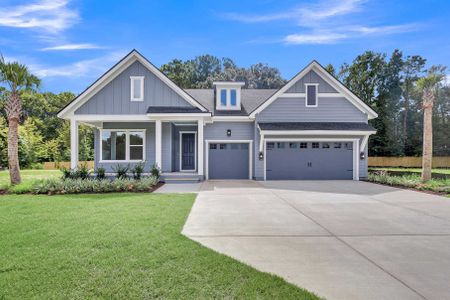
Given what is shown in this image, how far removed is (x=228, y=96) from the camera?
16969 millimetres

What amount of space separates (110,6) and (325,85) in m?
11.9

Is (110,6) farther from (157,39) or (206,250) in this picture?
(206,250)

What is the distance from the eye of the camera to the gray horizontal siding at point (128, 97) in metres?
14.4

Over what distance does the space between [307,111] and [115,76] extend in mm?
10843

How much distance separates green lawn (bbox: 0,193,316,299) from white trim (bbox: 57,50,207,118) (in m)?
9.52

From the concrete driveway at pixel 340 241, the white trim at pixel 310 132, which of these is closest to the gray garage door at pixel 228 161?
the white trim at pixel 310 132

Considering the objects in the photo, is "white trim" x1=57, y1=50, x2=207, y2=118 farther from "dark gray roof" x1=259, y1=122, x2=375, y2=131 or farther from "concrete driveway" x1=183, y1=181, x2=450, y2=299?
"concrete driveway" x1=183, y1=181, x2=450, y2=299

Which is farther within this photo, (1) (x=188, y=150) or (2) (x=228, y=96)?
(2) (x=228, y=96)

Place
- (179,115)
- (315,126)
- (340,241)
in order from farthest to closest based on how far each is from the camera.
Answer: (315,126) < (179,115) < (340,241)

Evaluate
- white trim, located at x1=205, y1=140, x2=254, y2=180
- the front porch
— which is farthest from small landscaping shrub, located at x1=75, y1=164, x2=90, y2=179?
white trim, located at x1=205, y1=140, x2=254, y2=180

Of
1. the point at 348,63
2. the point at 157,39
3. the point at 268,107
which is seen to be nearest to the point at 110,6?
the point at 157,39

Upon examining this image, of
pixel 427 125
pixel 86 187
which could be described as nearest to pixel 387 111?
pixel 427 125

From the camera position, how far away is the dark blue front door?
1677cm

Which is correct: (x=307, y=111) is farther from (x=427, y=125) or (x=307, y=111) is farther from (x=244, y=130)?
(x=427, y=125)
